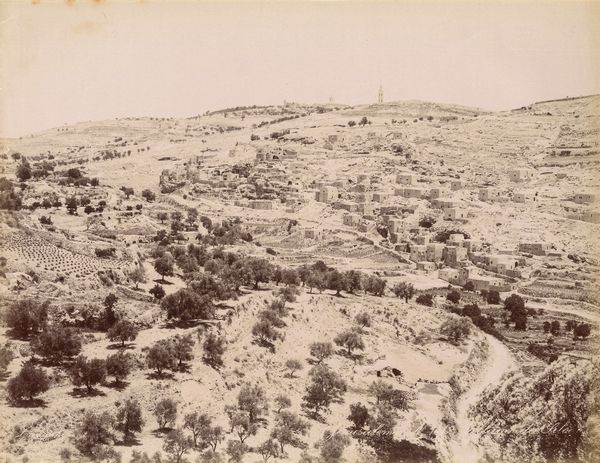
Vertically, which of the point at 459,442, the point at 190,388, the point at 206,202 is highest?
the point at 206,202

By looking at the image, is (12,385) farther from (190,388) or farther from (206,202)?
(206,202)

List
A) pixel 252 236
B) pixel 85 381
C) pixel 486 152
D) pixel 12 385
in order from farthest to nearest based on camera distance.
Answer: pixel 486 152
pixel 252 236
pixel 85 381
pixel 12 385

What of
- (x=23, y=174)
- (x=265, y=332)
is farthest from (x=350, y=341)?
(x=23, y=174)

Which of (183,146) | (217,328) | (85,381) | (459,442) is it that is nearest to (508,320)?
(459,442)

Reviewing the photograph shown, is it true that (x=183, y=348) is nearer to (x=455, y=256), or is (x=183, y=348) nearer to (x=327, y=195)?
(x=455, y=256)

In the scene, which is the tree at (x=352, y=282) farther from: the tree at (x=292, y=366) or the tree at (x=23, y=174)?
the tree at (x=23, y=174)

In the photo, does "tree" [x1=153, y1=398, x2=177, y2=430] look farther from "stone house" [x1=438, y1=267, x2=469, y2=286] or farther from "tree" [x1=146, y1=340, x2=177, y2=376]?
"stone house" [x1=438, y1=267, x2=469, y2=286]

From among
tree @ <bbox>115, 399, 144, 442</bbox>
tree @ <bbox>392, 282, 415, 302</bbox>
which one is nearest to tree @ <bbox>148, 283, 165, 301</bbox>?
tree @ <bbox>115, 399, 144, 442</bbox>
